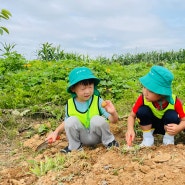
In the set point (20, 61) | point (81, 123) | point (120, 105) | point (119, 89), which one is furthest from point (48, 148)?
point (20, 61)

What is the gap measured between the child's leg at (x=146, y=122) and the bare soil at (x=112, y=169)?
270 millimetres

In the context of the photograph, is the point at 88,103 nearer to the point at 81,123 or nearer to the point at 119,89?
the point at 81,123

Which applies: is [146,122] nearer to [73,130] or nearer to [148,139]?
[148,139]

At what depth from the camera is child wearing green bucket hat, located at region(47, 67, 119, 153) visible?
3.51 metres

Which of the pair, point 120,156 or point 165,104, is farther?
point 165,104

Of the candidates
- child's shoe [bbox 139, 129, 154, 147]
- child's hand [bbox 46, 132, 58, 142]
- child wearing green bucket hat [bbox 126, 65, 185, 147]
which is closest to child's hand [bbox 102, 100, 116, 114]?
child wearing green bucket hat [bbox 126, 65, 185, 147]

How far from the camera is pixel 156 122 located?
375cm

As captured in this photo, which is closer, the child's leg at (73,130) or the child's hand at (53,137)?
the child's leg at (73,130)

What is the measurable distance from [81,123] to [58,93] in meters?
2.21

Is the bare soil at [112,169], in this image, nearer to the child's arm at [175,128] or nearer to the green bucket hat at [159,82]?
the child's arm at [175,128]

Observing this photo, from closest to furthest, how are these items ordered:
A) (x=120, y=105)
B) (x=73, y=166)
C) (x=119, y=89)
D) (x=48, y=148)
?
(x=73, y=166) → (x=48, y=148) → (x=120, y=105) → (x=119, y=89)

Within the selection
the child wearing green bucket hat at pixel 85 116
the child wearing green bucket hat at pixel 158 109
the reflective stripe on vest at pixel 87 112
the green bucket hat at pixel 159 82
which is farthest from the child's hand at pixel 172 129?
the reflective stripe on vest at pixel 87 112

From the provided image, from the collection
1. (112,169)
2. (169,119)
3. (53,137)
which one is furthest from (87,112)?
(112,169)

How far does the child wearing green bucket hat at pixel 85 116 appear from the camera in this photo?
11.5 feet
